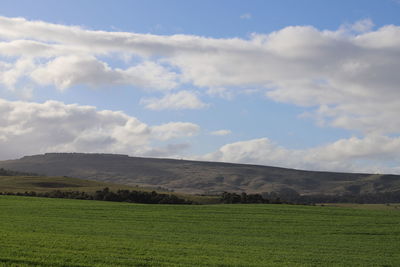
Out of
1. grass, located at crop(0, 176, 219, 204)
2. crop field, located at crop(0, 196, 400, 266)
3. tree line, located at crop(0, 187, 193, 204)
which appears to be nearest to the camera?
crop field, located at crop(0, 196, 400, 266)

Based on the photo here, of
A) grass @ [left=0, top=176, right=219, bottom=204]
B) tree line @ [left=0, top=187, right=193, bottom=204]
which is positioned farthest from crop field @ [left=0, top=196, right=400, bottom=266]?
grass @ [left=0, top=176, right=219, bottom=204]

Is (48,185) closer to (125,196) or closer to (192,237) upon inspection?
(125,196)

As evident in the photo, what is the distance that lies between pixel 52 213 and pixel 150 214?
907 cm

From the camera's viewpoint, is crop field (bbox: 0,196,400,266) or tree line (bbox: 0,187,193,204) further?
tree line (bbox: 0,187,193,204)

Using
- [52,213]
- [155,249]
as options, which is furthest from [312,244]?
[52,213]

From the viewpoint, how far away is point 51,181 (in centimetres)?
9881

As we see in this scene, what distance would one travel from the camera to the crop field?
20109 millimetres

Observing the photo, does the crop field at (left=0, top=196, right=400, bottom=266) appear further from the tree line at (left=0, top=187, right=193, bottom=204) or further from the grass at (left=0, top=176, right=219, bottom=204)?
the grass at (left=0, top=176, right=219, bottom=204)

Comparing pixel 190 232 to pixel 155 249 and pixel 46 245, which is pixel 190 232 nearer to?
pixel 155 249

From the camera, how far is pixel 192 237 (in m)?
32.9

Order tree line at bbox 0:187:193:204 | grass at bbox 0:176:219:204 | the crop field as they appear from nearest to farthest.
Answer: the crop field → tree line at bbox 0:187:193:204 → grass at bbox 0:176:219:204

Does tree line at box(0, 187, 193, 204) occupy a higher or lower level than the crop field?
higher

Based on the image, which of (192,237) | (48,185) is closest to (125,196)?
(48,185)

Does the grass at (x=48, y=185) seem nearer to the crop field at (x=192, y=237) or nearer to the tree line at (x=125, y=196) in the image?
the tree line at (x=125, y=196)
